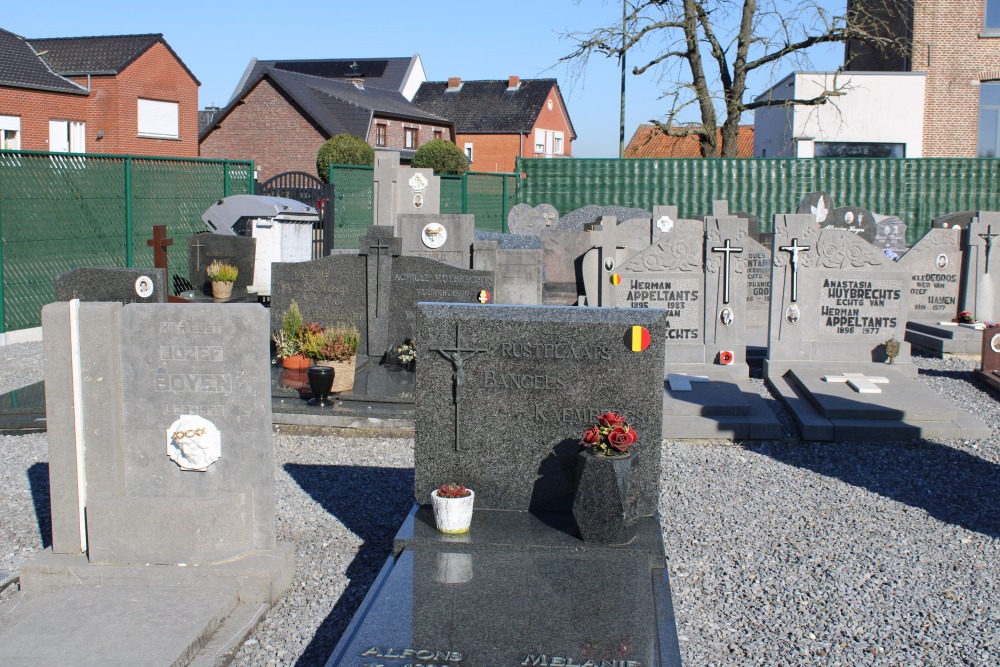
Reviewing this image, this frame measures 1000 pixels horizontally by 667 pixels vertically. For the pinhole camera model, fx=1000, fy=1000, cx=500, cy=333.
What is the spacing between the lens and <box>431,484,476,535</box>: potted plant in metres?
5.02

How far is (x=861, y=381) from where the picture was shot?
9.52 metres

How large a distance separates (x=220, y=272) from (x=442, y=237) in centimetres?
356

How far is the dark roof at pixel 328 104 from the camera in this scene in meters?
40.8

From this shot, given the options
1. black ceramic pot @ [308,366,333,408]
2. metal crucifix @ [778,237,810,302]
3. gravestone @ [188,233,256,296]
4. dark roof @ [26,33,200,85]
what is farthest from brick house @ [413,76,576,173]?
black ceramic pot @ [308,366,333,408]

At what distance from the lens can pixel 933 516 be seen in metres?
6.38

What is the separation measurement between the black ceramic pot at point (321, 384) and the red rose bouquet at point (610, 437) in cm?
397

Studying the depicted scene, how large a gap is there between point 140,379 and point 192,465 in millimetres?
503

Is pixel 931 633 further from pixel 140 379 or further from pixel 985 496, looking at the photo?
pixel 140 379

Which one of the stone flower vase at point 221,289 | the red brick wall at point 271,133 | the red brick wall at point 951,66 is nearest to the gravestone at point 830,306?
the stone flower vase at point 221,289

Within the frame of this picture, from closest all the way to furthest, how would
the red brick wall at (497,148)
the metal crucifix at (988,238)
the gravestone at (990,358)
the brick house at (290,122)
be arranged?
the gravestone at (990,358) → the metal crucifix at (988,238) → the brick house at (290,122) → the red brick wall at (497,148)

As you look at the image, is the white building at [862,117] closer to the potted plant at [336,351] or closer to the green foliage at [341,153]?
the green foliage at [341,153]

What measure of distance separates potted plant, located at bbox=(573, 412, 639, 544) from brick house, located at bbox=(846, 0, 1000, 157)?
2555 centimetres

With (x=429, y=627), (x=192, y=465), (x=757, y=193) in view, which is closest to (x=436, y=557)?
(x=429, y=627)

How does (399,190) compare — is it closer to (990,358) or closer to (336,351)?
(336,351)
